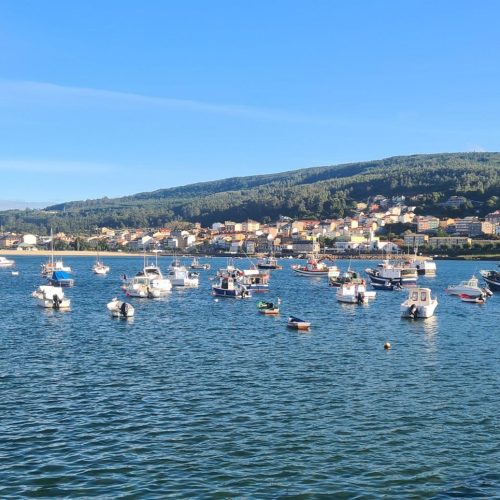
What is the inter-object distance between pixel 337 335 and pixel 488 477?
27.2 m

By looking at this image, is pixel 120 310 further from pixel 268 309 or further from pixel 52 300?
pixel 268 309

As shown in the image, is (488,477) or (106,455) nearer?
(488,477)

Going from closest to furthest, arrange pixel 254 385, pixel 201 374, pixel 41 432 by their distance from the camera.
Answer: pixel 41 432
pixel 254 385
pixel 201 374

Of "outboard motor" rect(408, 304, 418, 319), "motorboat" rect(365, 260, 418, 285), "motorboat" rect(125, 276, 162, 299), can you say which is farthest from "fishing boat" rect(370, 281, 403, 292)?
"outboard motor" rect(408, 304, 418, 319)

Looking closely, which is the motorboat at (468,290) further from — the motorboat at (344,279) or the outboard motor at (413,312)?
the outboard motor at (413,312)

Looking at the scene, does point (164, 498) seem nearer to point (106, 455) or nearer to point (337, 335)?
point (106, 455)

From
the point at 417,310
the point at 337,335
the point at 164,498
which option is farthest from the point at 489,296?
the point at 164,498

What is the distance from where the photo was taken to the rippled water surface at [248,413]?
18656 millimetres

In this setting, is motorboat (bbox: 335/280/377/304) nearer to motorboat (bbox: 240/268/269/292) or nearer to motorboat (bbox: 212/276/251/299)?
Result: motorboat (bbox: 212/276/251/299)

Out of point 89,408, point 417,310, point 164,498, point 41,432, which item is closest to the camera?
point 164,498

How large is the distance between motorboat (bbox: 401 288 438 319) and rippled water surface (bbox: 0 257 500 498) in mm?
8002

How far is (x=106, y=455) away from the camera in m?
20.3

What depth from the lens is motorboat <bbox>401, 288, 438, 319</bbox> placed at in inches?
2195

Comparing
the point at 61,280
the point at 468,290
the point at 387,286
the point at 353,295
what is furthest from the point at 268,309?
the point at 61,280
